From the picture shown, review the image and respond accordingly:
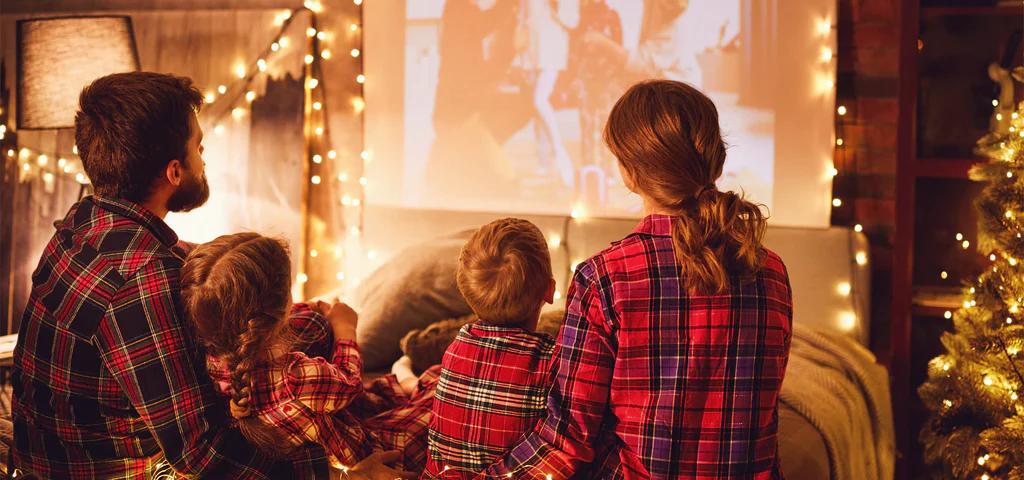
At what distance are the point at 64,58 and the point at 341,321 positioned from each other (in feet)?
9.58

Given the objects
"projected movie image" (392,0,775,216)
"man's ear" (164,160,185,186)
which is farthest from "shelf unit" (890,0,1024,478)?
"man's ear" (164,160,185,186)

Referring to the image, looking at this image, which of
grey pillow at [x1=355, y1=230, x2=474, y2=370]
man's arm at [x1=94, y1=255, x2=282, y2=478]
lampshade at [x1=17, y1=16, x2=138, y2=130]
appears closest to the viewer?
man's arm at [x1=94, y1=255, x2=282, y2=478]

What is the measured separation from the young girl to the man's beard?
0.16 meters

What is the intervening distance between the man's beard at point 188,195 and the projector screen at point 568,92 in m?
2.08

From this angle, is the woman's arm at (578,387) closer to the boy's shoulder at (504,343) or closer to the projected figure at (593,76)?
the boy's shoulder at (504,343)

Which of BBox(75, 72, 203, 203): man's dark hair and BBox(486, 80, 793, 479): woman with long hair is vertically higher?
BBox(75, 72, 203, 203): man's dark hair

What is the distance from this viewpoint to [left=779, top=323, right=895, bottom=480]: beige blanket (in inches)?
94.2

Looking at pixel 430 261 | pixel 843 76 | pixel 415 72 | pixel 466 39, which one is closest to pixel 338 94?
pixel 415 72

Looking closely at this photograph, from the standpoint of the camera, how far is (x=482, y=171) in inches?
154

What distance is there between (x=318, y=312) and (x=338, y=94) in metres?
2.23

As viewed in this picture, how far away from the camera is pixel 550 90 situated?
377 cm

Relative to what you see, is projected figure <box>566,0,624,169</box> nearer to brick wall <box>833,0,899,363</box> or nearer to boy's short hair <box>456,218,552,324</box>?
brick wall <box>833,0,899,363</box>

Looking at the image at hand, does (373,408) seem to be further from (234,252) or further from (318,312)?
(234,252)

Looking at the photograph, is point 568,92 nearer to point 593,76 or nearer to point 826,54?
point 593,76
